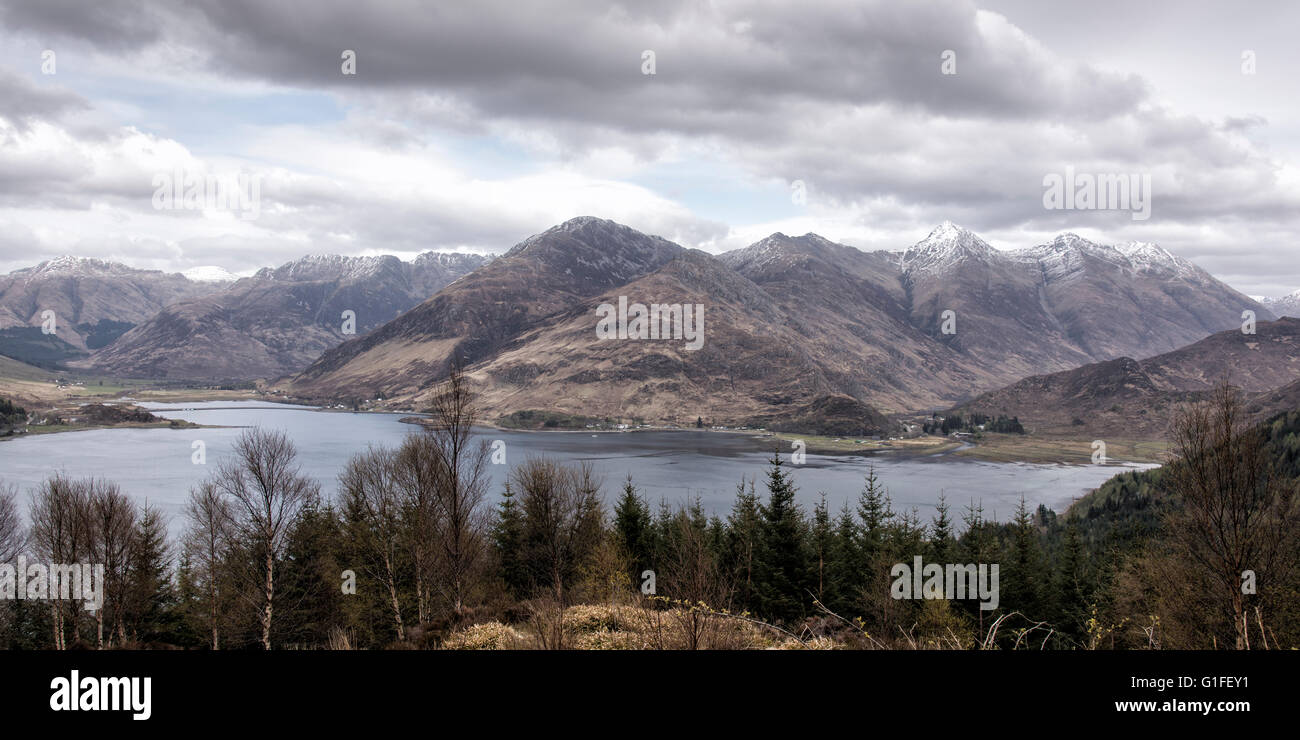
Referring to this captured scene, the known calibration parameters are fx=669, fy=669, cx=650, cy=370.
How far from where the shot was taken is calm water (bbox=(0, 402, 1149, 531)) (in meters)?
98.5

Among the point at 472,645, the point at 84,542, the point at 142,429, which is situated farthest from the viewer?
the point at 142,429

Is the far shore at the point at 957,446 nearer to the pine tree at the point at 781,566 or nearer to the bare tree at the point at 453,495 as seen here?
the pine tree at the point at 781,566

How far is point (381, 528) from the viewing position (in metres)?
30.0

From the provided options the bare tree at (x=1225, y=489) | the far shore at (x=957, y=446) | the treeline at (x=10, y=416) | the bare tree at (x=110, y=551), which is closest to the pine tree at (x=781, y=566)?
the bare tree at (x=1225, y=489)

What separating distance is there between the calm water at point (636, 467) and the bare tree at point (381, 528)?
52.4m

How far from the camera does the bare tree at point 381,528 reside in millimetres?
28781

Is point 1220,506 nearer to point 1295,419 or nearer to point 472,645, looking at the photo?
point 472,645

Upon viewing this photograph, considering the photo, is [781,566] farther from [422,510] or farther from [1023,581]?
[422,510]

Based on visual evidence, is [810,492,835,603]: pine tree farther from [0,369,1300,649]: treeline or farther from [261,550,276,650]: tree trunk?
[261,550,276,650]: tree trunk

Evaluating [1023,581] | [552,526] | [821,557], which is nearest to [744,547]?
[821,557]
